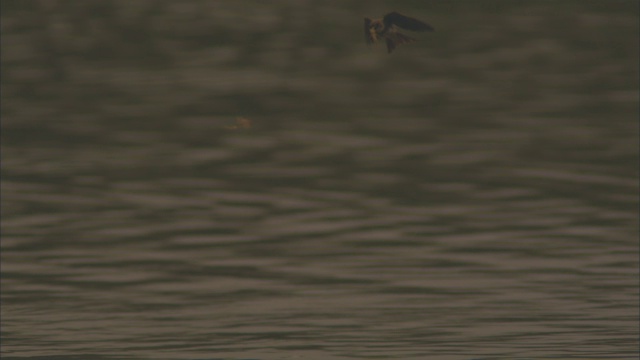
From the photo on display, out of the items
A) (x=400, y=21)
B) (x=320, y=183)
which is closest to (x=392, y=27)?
(x=400, y=21)

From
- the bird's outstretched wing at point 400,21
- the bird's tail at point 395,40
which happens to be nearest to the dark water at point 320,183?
the bird's tail at point 395,40

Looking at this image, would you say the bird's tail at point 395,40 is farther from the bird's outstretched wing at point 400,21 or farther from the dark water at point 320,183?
the dark water at point 320,183

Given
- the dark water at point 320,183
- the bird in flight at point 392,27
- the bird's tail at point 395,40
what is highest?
the bird in flight at point 392,27

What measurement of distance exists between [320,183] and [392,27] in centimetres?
443

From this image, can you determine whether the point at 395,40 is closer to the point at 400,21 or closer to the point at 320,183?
the point at 400,21

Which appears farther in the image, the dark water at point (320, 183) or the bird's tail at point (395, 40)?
the dark water at point (320, 183)

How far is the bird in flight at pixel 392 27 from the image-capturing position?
520 inches

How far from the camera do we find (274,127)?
21.4 metres

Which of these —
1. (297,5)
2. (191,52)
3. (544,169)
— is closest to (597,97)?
(544,169)

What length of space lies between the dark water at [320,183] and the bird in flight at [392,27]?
203 centimetres

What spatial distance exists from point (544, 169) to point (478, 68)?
6248 mm

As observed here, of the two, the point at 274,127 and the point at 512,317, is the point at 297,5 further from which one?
the point at 512,317

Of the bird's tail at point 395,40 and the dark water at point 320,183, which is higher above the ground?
the bird's tail at point 395,40

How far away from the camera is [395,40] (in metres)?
13.8
